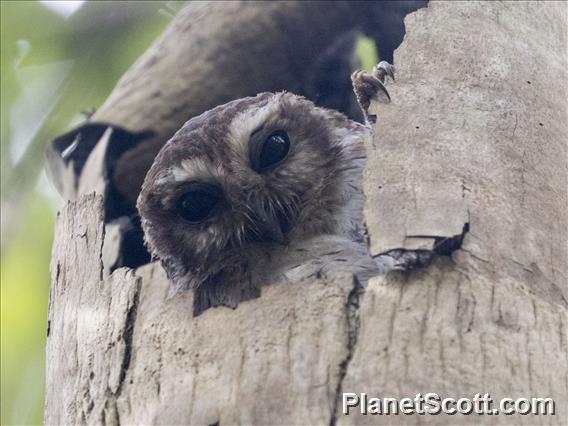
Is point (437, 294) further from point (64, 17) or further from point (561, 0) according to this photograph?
point (64, 17)

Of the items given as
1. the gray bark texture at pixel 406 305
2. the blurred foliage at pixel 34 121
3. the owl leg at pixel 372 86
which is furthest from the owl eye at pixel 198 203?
the blurred foliage at pixel 34 121

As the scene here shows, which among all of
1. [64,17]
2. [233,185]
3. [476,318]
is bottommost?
[476,318]

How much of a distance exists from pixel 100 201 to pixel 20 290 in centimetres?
144

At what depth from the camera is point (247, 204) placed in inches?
117

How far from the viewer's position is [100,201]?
8.71 feet

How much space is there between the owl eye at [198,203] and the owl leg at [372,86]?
0.63 m

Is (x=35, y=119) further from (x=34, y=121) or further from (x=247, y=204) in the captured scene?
(x=247, y=204)

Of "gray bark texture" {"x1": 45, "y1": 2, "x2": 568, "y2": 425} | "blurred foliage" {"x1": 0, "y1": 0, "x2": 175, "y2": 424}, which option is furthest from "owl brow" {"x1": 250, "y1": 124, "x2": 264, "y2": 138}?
"blurred foliage" {"x1": 0, "y1": 0, "x2": 175, "y2": 424}

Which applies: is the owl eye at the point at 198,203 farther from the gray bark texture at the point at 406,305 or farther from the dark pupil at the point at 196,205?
the gray bark texture at the point at 406,305

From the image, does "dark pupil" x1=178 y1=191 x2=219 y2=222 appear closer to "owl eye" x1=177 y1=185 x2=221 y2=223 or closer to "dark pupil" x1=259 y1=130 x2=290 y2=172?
"owl eye" x1=177 y1=185 x2=221 y2=223

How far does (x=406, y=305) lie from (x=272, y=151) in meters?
1.27

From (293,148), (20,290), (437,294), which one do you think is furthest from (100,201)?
(20,290)

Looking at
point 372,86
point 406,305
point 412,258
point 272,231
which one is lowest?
point 406,305

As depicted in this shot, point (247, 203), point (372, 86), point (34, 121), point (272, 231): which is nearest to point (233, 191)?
point (247, 203)
